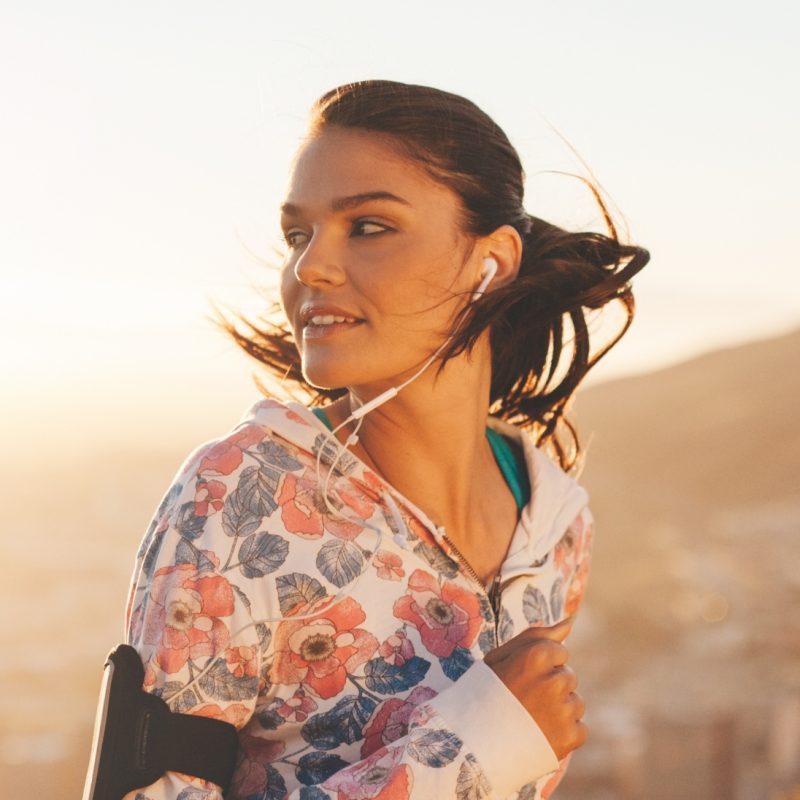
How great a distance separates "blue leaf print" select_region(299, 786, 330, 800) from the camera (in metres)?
1.61

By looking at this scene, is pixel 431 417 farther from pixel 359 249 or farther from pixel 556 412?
pixel 556 412

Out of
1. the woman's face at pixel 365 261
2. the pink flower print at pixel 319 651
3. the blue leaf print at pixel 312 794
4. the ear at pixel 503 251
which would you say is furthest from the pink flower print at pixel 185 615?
the ear at pixel 503 251

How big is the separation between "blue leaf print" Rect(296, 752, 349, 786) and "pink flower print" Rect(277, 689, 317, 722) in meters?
0.05

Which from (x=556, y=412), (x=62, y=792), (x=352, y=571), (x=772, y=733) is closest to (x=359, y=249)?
(x=352, y=571)

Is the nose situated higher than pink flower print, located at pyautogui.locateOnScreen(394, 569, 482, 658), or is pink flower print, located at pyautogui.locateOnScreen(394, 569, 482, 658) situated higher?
the nose

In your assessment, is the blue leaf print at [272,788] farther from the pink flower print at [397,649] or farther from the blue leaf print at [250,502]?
the blue leaf print at [250,502]

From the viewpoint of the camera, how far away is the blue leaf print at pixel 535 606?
203cm

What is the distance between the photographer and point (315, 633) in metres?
1.72

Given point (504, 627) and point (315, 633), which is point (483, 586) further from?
point (315, 633)

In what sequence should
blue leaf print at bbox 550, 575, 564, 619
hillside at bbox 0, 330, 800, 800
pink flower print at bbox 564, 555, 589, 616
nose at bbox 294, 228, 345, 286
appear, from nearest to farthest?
nose at bbox 294, 228, 345, 286
blue leaf print at bbox 550, 575, 564, 619
pink flower print at bbox 564, 555, 589, 616
hillside at bbox 0, 330, 800, 800

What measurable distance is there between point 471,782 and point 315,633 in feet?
0.95

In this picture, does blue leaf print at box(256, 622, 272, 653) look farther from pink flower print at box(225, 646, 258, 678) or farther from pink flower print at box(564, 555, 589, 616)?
pink flower print at box(564, 555, 589, 616)

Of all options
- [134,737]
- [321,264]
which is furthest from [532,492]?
[134,737]

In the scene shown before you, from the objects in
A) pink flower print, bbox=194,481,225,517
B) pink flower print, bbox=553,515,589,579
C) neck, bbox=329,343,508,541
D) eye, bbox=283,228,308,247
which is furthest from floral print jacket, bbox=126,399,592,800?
pink flower print, bbox=553,515,589,579
